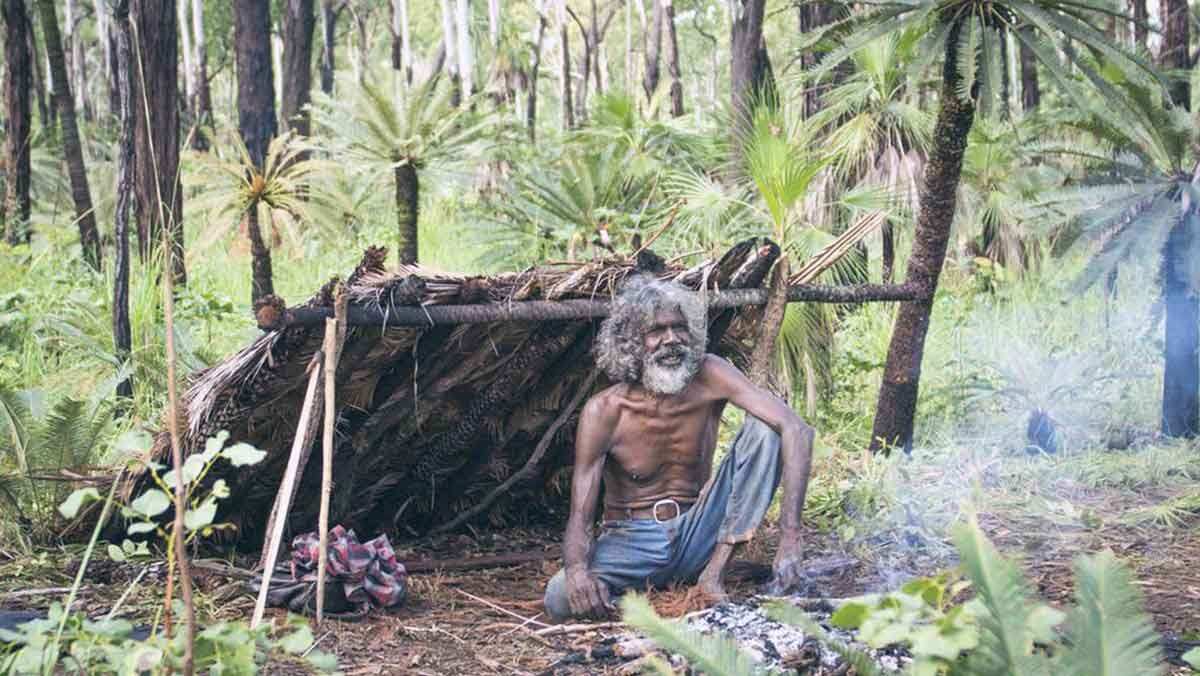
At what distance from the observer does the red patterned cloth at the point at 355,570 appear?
4902mm

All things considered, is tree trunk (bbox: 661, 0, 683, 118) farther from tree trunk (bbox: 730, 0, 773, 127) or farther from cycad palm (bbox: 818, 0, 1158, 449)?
cycad palm (bbox: 818, 0, 1158, 449)

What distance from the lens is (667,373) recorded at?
4.89 metres

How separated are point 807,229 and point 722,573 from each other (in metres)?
3.45

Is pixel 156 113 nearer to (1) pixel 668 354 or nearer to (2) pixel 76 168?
(2) pixel 76 168

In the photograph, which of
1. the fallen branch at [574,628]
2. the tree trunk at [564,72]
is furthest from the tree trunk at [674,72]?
the fallen branch at [574,628]

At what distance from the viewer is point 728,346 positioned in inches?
238

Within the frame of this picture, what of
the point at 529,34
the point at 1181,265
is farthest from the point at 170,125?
the point at 529,34

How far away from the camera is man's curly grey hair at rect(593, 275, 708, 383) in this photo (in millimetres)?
4969

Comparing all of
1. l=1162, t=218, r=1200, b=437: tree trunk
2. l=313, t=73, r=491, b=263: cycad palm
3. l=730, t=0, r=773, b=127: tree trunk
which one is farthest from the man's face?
l=730, t=0, r=773, b=127: tree trunk

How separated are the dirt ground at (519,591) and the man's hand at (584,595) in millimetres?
114

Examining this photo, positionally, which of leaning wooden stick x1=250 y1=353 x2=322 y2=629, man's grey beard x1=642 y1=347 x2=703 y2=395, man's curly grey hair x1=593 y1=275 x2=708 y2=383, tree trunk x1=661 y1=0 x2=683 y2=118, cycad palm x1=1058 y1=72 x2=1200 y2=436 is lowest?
leaning wooden stick x1=250 y1=353 x2=322 y2=629

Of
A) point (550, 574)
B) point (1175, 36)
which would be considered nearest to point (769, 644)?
point (550, 574)

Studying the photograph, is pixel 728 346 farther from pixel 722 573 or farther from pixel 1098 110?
pixel 1098 110

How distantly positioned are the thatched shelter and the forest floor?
301mm
